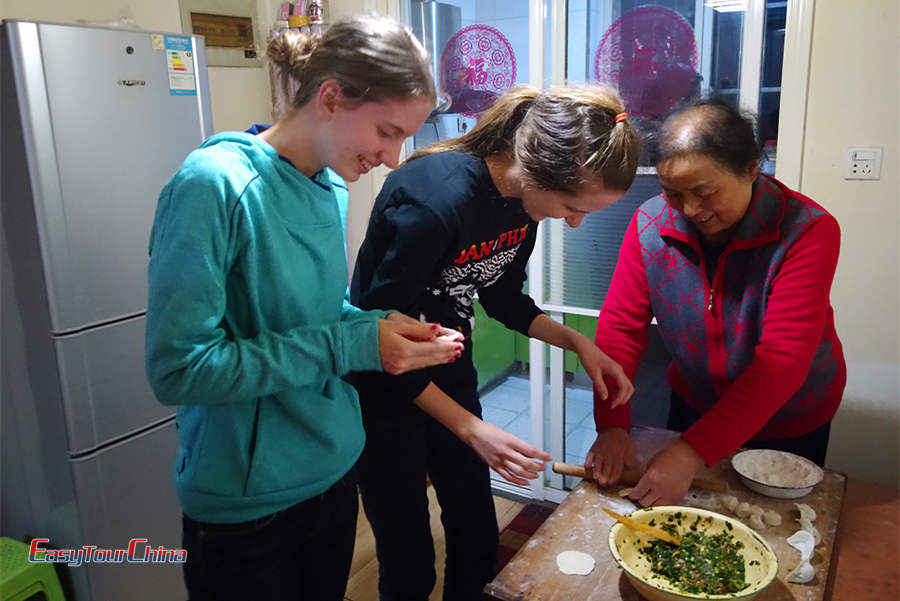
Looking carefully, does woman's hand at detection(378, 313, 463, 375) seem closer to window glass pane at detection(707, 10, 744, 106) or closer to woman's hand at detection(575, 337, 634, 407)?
woman's hand at detection(575, 337, 634, 407)

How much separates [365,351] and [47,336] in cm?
130

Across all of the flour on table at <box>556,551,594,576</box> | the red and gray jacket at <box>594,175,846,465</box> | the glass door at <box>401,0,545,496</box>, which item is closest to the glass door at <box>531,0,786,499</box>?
the glass door at <box>401,0,545,496</box>

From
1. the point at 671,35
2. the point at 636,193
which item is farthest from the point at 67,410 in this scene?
the point at 671,35

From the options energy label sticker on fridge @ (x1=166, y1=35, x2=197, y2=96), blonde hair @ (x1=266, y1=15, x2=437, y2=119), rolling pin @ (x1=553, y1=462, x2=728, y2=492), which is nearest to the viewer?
blonde hair @ (x1=266, y1=15, x2=437, y2=119)

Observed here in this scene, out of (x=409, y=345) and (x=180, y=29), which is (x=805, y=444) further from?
(x=180, y=29)

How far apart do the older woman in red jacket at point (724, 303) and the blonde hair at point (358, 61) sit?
60 centimetres

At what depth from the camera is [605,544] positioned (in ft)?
3.50

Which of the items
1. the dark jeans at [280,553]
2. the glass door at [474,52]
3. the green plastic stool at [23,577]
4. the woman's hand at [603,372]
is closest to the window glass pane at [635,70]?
the glass door at [474,52]

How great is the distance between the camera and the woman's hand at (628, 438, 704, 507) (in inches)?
46.6

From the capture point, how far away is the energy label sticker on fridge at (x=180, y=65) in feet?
6.45

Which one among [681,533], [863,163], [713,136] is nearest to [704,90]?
[863,163]

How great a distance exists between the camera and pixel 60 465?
189 centimetres

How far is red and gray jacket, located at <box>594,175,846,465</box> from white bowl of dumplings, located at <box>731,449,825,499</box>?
0.18 ft

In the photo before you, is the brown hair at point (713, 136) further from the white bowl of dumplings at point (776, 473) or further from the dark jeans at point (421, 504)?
the dark jeans at point (421, 504)
